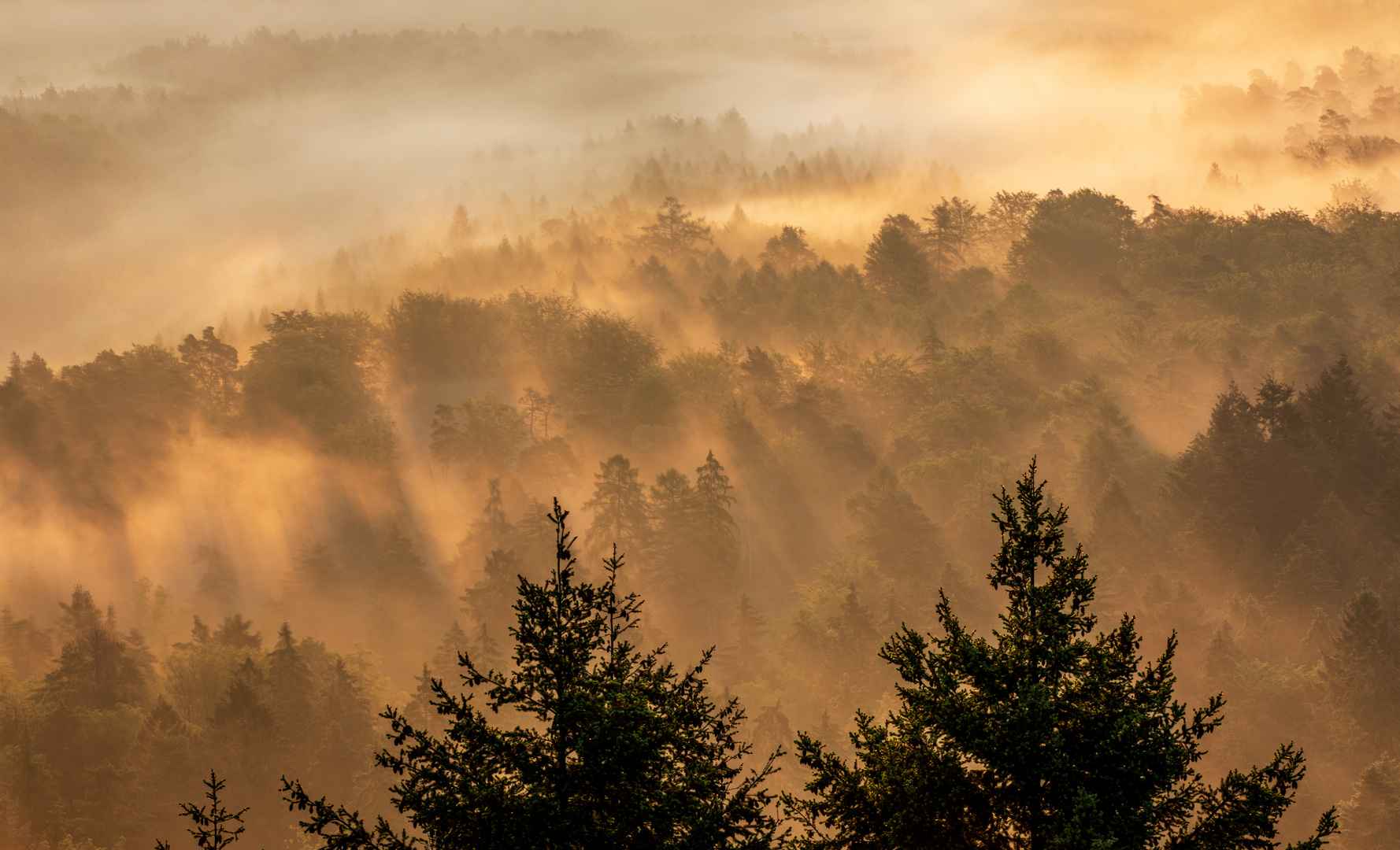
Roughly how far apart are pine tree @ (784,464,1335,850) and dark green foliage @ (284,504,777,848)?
1.66 metres

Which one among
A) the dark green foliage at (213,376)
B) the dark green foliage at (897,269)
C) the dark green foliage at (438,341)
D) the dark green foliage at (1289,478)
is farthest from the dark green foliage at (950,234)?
the dark green foliage at (213,376)

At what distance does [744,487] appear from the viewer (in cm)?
10369

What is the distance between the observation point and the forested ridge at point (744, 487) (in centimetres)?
6222

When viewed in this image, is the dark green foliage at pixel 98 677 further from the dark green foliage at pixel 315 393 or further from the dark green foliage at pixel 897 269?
the dark green foliage at pixel 897 269

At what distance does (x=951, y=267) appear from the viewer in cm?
14475

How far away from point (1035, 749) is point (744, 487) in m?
93.2

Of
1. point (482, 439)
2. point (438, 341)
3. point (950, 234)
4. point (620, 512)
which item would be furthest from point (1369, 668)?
point (438, 341)

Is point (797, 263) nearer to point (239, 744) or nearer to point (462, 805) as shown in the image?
point (239, 744)

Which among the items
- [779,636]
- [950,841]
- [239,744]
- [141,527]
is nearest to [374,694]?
[239,744]

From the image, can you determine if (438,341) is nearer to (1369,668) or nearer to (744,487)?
(744,487)

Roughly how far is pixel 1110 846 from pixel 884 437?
338 feet

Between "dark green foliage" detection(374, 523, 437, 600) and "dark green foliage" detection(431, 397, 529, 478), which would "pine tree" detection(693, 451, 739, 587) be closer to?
"dark green foliage" detection(374, 523, 437, 600)

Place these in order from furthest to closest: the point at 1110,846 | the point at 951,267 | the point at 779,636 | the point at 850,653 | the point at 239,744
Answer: the point at 951,267
the point at 779,636
the point at 850,653
the point at 239,744
the point at 1110,846

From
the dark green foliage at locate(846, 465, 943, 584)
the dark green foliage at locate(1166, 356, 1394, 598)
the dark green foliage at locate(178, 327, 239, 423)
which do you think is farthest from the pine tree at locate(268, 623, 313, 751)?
the dark green foliage at locate(1166, 356, 1394, 598)
